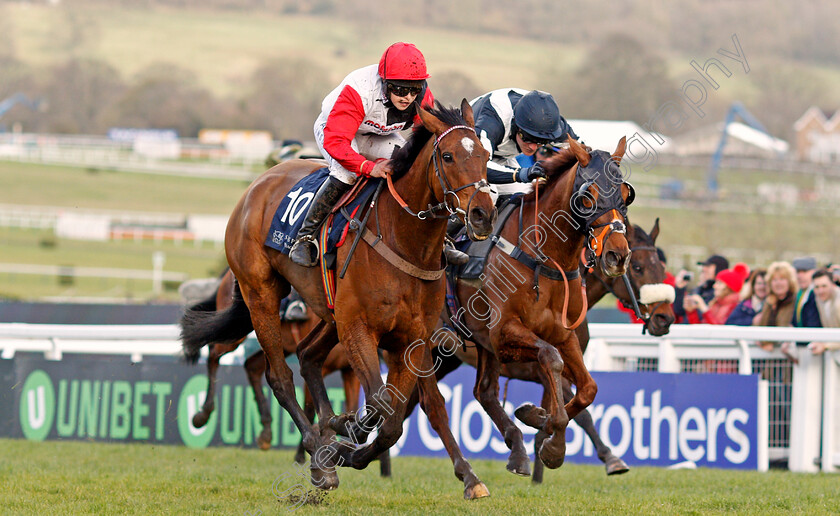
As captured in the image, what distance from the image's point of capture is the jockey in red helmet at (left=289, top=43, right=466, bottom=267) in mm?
4973

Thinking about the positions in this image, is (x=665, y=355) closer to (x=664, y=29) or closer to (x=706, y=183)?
(x=706, y=183)

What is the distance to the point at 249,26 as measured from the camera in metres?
77.9

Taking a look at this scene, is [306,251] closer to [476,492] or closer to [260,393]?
[476,492]

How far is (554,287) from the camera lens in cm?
539

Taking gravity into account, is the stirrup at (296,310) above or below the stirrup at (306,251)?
below

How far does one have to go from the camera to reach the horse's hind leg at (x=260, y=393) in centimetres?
805

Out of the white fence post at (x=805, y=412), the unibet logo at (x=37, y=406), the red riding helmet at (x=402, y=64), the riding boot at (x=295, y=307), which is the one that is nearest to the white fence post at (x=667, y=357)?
the white fence post at (x=805, y=412)

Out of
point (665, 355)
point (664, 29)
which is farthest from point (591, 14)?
point (665, 355)

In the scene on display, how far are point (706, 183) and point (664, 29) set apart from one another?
1412 inches

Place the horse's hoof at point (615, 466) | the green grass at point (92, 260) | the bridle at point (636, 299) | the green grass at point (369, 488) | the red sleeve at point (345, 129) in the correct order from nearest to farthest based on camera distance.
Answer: the red sleeve at point (345, 129), the green grass at point (369, 488), the horse's hoof at point (615, 466), the bridle at point (636, 299), the green grass at point (92, 260)

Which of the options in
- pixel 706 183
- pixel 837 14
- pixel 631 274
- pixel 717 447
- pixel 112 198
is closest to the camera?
pixel 631 274

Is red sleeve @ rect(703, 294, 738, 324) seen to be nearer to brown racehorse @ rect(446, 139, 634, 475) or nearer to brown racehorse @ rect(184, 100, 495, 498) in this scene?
brown racehorse @ rect(446, 139, 634, 475)

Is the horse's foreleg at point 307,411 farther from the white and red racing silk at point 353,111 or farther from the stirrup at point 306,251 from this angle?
the white and red racing silk at point 353,111

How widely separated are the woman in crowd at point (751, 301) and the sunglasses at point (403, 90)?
470cm
